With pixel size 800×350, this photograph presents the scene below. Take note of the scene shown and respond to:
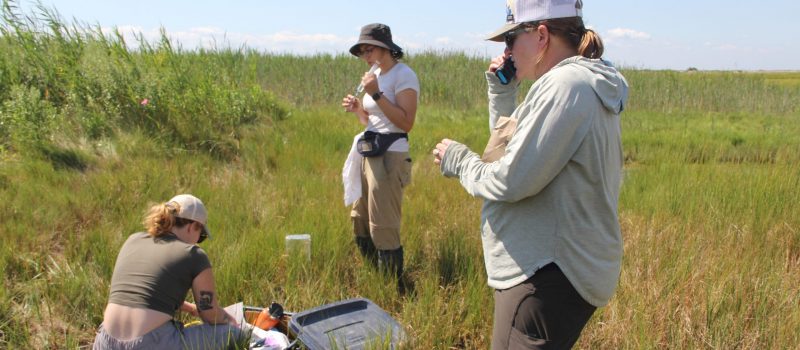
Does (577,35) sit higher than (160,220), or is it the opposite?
(577,35)

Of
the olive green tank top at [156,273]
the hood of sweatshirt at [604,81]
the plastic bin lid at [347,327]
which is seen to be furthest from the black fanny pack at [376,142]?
the hood of sweatshirt at [604,81]

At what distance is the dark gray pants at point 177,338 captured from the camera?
2.53 m

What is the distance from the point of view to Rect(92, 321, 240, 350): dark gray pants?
8.30 ft

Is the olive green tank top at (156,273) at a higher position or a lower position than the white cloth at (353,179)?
lower

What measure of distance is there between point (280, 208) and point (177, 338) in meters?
2.26

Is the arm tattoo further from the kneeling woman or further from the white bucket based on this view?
the white bucket

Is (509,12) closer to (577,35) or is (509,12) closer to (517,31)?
(517,31)

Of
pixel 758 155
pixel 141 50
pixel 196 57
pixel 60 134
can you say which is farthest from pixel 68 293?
pixel 758 155

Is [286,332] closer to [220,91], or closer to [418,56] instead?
[220,91]

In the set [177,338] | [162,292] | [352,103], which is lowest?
[177,338]

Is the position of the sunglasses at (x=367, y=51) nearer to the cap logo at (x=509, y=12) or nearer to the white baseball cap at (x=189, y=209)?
the white baseball cap at (x=189, y=209)

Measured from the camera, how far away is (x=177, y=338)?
260 centimetres

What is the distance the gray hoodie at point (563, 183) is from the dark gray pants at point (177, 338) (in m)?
1.44

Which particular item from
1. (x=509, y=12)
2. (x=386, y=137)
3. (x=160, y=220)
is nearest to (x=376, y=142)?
(x=386, y=137)
